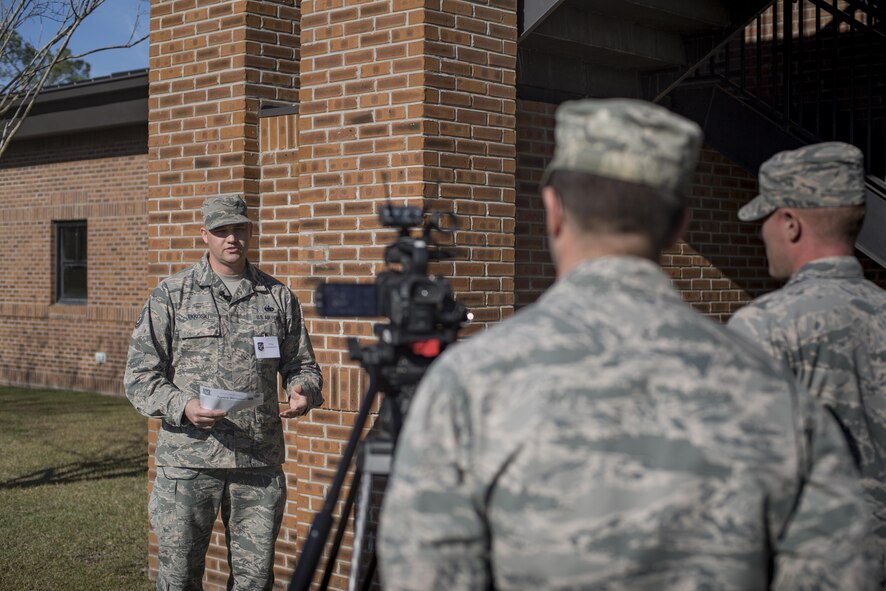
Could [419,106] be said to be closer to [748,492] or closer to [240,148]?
[240,148]

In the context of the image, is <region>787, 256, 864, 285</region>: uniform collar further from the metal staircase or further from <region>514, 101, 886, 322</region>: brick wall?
<region>514, 101, 886, 322</region>: brick wall

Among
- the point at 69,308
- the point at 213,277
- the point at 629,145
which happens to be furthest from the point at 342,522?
the point at 69,308

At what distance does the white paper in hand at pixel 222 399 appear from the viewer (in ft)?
14.2

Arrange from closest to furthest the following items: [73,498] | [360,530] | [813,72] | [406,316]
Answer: [360,530], [406,316], [813,72], [73,498]

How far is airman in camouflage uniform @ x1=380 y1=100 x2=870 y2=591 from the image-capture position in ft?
5.20

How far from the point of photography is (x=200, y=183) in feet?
19.9

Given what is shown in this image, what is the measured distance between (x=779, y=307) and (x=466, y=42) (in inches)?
111

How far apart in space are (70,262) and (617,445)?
680 inches

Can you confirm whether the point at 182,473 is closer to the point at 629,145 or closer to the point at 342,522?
the point at 342,522

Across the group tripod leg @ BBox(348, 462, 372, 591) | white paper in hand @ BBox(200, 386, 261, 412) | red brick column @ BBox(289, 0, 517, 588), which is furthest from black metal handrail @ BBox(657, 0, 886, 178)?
tripod leg @ BBox(348, 462, 372, 591)

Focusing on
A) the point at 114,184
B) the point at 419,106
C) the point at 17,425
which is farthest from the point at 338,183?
the point at 114,184

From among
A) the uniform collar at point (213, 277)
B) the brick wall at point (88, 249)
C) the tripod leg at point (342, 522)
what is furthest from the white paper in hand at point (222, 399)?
the brick wall at point (88, 249)

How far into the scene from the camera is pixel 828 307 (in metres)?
2.69

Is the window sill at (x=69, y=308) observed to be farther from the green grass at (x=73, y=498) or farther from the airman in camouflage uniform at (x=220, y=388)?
the airman in camouflage uniform at (x=220, y=388)
